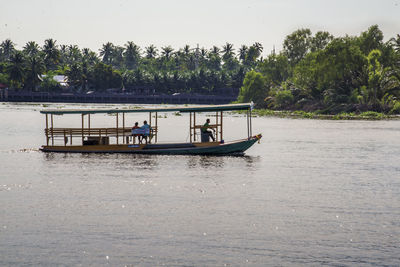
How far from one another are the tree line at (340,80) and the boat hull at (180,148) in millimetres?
65038

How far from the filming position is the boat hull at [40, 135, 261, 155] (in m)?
34.8

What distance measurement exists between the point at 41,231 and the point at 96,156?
19.1 m

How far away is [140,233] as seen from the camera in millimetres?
16234

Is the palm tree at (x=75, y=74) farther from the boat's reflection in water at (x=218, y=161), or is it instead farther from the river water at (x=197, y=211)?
the boat's reflection in water at (x=218, y=161)

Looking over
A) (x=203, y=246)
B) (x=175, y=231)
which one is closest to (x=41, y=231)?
(x=175, y=231)

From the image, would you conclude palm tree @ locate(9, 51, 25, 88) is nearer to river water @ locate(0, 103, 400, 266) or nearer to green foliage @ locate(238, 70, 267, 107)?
green foliage @ locate(238, 70, 267, 107)

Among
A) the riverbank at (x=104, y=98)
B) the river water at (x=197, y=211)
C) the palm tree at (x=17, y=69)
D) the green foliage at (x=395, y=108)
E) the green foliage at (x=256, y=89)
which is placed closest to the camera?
the river water at (x=197, y=211)

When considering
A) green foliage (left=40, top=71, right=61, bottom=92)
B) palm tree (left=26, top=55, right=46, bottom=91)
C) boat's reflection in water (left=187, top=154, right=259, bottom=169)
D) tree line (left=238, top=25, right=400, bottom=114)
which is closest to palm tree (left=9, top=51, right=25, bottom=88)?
palm tree (left=26, top=55, right=46, bottom=91)

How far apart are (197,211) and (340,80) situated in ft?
292

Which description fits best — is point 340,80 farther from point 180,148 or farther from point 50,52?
point 50,52

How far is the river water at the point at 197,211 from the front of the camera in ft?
47.0

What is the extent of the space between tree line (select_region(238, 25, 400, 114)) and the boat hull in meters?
65.0

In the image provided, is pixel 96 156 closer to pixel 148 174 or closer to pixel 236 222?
pixel 148 174

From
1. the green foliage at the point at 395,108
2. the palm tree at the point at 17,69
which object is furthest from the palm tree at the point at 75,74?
the green foliage at the point at 395,108
